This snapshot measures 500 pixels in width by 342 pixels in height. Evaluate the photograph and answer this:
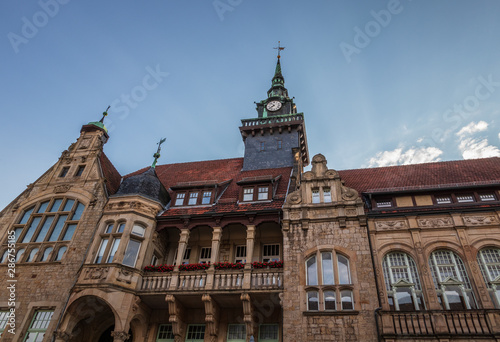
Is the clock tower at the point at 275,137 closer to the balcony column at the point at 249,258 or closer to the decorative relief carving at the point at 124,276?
the balcony column at the point at 249,258

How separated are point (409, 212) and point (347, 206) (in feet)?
9.65

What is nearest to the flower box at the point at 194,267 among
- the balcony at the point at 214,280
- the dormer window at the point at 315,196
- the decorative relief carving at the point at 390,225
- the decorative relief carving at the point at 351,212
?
the balcony at the point at 214,280

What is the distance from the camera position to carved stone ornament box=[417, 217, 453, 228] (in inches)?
635

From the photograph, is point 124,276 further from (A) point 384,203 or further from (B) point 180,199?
(A) point 384,203

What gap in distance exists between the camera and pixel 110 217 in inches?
762

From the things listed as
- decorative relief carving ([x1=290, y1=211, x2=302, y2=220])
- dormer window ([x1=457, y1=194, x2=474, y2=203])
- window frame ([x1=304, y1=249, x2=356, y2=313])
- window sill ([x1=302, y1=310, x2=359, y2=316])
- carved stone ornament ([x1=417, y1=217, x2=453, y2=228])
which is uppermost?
dormer window ([x1=457, y1=194, x2=474, y2=203])

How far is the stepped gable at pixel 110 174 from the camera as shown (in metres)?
21.9

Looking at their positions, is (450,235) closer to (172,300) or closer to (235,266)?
(235,266)

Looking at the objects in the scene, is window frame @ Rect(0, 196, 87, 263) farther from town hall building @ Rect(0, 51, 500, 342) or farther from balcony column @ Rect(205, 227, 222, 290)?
balcony column @ Rect(205, 227, 222, 290)

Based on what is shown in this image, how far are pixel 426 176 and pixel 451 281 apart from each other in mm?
7605

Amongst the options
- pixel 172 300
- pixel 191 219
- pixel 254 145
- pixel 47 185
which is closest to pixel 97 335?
pixel 172 300

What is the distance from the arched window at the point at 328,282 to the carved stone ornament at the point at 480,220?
596cm

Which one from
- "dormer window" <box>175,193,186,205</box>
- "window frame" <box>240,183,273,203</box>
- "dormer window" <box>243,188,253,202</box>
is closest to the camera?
"window frame" <box>240,183,273,203</box>

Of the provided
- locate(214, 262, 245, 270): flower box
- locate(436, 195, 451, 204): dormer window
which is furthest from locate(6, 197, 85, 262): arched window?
locate(436, 195, 451, 204): dormer window
